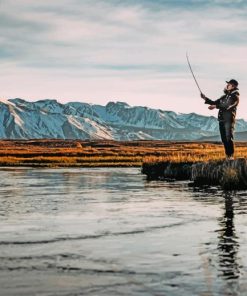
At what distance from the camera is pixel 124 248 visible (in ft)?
43.7

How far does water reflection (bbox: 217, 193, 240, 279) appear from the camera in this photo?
10.8m

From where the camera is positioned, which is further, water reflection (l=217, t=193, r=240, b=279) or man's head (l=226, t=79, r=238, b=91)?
man's head (l=226, t=79, r=238, b=91)

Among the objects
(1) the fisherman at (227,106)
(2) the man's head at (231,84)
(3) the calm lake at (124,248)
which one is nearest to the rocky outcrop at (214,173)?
(1) the fisherman at (227,106)

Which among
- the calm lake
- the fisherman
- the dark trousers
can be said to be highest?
the fisherman

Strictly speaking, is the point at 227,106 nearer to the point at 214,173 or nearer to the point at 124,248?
the point at 214,173

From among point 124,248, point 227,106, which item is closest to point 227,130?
point 227,106

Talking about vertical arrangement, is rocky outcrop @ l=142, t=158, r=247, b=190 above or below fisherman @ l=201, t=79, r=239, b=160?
below

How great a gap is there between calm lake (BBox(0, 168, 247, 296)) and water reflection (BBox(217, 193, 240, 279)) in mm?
18

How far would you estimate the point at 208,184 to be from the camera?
34375 mm

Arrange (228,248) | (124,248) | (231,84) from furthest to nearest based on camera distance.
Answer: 1. (231,84)
2. (124,248)
3. (228,248)

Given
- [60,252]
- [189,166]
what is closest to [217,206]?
[60,252]

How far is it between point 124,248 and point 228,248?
87.5 inches

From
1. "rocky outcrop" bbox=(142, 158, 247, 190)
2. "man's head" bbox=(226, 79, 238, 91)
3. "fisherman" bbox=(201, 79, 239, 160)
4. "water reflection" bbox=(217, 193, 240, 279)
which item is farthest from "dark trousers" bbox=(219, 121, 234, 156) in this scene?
"water reflection" bbox=(217, 193, 240, 279)

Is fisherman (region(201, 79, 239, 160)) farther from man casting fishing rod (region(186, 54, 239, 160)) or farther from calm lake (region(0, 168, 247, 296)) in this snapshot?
calm lake (region(0, 168, 247, 296))
